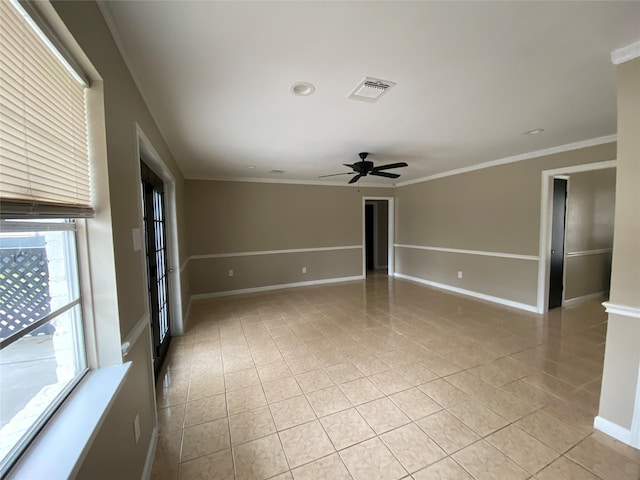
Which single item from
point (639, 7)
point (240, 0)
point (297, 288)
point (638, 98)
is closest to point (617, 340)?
point (638, 98)

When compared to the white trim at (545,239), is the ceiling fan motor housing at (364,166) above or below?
above

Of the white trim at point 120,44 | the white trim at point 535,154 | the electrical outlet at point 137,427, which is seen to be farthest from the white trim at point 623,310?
the white trim at point 120,44

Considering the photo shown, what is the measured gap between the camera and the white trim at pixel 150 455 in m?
1.48

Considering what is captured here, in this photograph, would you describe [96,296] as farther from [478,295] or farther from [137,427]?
[478,295]

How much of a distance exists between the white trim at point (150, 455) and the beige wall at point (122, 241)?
0.20 ft

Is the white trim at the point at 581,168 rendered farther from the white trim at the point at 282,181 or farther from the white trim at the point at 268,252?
the white trim at the point at 268,252

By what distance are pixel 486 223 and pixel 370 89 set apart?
12.7ft

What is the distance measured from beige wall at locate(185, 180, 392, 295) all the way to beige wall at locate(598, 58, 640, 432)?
4.86m

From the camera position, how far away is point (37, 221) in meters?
0.90

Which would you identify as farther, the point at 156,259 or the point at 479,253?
the point at 479,253

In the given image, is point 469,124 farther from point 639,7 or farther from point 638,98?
point 639,7

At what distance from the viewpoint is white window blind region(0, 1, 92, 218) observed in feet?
2.34

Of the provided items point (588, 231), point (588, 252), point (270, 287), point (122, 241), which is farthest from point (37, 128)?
point (588, 252)

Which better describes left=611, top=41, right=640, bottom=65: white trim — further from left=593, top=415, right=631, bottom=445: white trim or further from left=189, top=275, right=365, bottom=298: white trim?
left=189, top=275, right=365, bottom=298: white trim
